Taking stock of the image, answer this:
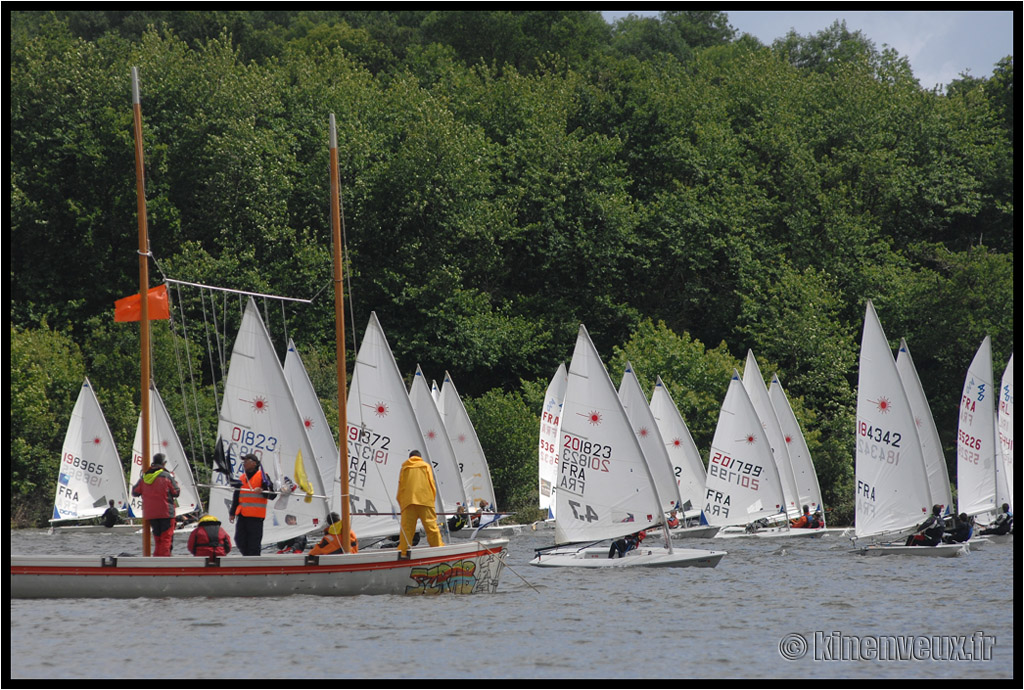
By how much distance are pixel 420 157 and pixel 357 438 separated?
95.9ft

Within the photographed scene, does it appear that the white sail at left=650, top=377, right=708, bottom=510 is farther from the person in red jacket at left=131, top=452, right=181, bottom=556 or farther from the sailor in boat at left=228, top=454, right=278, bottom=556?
the person in red jacket at left=131, top=452, right=181, bottom=556

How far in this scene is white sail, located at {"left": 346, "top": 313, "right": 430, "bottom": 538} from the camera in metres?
23.9

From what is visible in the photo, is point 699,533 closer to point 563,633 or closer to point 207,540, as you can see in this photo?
point 563,633

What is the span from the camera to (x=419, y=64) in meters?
63.7

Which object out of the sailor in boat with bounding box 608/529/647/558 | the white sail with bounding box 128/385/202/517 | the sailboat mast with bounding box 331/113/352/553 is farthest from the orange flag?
the white sail with bounding box 128/385/202/517

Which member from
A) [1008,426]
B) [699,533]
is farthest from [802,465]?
[1008,426]

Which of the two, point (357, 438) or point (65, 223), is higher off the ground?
point (65, 223)

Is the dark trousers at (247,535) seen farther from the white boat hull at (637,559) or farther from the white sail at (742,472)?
the white sail at (742,472)

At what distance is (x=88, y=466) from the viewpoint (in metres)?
37.5

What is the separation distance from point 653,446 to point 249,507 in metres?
10.3

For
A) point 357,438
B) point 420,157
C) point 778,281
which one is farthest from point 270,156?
point 357,438

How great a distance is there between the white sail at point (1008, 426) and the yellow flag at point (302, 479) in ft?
55.7

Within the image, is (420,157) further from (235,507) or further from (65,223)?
(235,507)

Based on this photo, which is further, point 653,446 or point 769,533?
point 769,533
